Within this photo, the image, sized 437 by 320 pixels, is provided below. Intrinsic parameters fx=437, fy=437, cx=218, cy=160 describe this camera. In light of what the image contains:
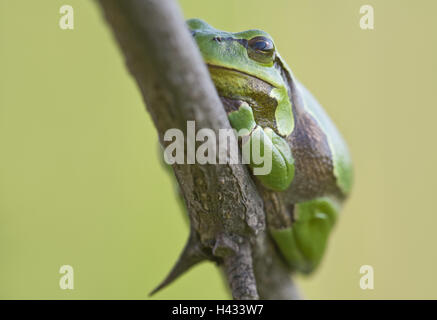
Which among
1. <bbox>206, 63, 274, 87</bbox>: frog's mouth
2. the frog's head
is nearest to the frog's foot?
the frog's head

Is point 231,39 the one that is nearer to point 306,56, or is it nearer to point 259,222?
point 259,222

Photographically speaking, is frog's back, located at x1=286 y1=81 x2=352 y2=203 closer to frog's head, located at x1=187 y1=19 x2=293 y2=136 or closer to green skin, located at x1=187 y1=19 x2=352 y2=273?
green skin, located at x1=187 y1=19 x2=352 y2=273

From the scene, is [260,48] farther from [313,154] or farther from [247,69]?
[313,154]

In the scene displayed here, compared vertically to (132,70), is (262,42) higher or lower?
higher

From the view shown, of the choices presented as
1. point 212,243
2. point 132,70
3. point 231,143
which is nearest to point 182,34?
point 132,70

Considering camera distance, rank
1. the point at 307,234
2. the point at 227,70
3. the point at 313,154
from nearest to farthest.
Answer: the point at 227,70 → the point at 313,154 → the point at 307,234

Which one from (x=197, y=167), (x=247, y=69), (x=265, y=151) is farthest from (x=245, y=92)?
(x=197, y=167)

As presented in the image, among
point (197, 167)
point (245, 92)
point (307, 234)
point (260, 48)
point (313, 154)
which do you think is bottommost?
point (307, 234)
